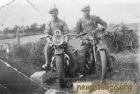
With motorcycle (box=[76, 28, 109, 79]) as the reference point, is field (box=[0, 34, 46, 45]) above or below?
above

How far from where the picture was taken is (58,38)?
1734mm

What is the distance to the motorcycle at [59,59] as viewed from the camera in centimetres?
174

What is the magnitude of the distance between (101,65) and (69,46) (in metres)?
0.19

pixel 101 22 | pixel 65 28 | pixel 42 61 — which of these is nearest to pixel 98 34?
pixel 101 22

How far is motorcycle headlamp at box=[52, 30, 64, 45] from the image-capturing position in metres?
1.73

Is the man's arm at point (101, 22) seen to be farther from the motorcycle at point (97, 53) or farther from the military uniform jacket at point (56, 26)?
the military uniform jacket at point (56, 26)

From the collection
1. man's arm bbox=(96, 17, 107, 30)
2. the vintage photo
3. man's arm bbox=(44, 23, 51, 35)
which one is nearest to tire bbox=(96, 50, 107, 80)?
the vintage photo

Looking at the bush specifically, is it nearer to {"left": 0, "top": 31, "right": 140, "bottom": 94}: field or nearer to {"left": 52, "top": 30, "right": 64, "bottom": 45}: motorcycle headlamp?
{"left": 0, "top": 31, "right": 140, "bottom": 94}: field

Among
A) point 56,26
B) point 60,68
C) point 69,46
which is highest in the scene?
point 56,26

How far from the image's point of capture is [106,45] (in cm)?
170

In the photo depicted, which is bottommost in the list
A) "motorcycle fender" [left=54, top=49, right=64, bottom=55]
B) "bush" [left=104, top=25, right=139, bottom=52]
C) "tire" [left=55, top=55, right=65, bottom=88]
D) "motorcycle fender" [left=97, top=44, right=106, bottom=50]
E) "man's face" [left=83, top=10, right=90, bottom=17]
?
"tire" [left=55, top=55, right=65, bottom=88]

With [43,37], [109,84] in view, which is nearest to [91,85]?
[109,84]

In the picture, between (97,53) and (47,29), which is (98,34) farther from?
(47,29)

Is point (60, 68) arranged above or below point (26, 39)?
below
